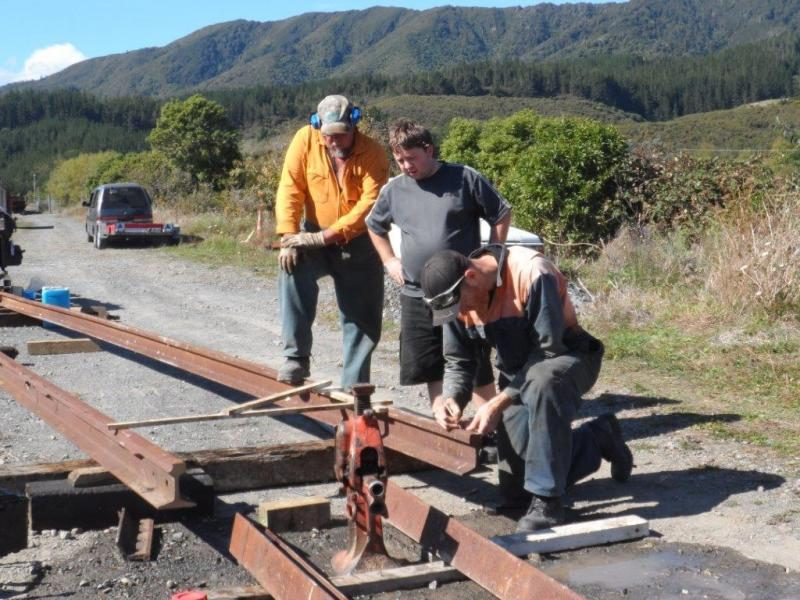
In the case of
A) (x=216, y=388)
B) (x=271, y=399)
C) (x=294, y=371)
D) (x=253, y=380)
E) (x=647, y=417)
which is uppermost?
(x=271, y=399)

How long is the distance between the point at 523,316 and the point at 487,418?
49cm

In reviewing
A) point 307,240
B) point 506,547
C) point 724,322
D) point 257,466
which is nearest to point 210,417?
point 257,466

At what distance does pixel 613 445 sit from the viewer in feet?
18.7

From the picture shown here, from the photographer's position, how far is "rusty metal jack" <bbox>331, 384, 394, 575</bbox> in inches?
174

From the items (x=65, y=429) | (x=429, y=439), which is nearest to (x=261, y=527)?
(x=429, y=439)

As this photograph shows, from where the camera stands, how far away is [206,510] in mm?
5281

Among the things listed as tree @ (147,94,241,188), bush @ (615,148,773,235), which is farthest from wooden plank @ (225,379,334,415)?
tree @ (147,94,241,188)

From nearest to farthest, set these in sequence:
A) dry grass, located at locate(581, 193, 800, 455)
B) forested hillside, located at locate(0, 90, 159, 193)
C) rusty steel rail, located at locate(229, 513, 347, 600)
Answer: rusty steel rail, located at locate(229, 513, 347, 600) < dry grass, located at locate(581, 193, 800, 455) < forested hillside, located at locate(0, 90, 159, 193)

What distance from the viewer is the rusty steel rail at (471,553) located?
13.2 ft

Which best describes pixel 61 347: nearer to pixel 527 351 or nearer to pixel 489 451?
pixel 489 451

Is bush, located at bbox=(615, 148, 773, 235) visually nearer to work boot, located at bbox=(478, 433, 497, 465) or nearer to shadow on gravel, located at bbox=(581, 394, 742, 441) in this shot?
shadow on gravel, located at bbox=(581, 394, 742, 441)

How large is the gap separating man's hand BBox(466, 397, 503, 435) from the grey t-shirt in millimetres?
1097

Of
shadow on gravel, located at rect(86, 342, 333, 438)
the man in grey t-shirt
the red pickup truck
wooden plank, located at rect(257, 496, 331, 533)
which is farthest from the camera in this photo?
the red pickup truck

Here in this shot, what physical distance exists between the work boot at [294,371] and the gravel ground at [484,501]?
1.94 feet
